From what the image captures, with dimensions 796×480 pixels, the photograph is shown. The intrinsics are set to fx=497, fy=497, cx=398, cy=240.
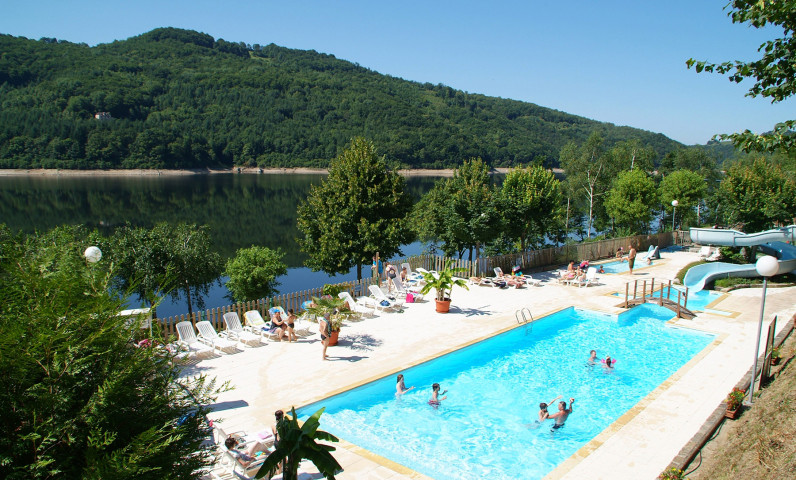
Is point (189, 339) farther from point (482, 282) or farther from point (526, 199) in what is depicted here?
point (526, 199)

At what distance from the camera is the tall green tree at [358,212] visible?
21.1m

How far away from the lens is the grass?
19.5ft

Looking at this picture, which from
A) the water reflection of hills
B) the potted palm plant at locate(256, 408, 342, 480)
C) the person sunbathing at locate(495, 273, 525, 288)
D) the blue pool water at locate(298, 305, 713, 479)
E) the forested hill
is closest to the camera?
the potted palm plant at locate(256, 408, 342, 480)

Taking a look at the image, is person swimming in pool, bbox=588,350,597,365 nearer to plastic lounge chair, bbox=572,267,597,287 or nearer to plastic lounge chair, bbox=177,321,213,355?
plastic lounge chair, bbox=572,267,597,287

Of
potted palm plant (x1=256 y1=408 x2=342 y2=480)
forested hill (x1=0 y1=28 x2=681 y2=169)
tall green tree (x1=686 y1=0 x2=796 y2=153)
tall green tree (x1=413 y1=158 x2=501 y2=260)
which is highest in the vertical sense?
forested hill (x1=0 y1=28 x2=681 y2=169)

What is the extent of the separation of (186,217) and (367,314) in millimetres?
53019

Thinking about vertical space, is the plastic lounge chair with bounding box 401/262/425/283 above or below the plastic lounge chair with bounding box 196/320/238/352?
above

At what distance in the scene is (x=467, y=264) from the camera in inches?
840

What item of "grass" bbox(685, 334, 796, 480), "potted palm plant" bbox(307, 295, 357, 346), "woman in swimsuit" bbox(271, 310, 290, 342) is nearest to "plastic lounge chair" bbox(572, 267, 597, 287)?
"grass" bbox(685, 334, 796, 480)

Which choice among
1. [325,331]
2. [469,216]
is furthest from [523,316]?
[325,331]

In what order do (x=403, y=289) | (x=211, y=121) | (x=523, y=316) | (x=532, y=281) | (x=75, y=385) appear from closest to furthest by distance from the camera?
(x=75, y=385) < (x=523, y=316) < (x=403, y=289) < (x=532, y=281) < (x=211, y=121)

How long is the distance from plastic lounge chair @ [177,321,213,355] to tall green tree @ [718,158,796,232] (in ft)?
92.4

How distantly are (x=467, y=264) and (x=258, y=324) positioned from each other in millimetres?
10284

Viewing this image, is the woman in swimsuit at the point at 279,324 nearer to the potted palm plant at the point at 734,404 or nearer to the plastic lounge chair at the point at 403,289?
the plastic lounge chair at the point at 403,289
